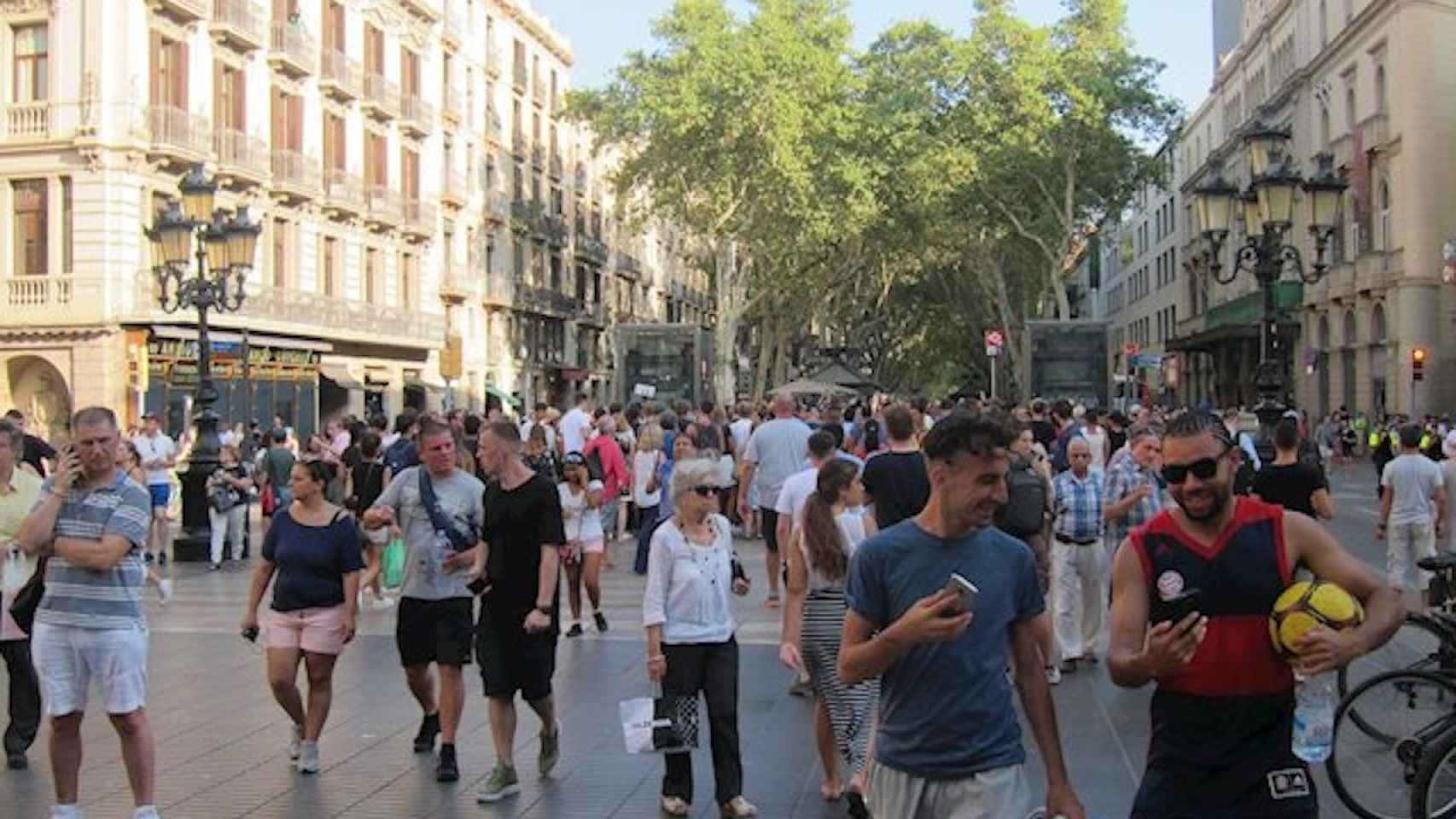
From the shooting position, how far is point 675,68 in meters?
47.8

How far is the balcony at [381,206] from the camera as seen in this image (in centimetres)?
4225

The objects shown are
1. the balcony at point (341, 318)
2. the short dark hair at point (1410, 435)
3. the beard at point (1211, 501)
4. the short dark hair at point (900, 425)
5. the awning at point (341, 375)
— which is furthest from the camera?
the awning at point (341, 375)

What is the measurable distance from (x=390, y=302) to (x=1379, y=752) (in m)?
40.0

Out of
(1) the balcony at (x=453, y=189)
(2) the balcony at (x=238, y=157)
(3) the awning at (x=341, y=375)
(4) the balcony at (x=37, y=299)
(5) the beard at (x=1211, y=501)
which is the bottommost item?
(5) the beard at (x=1211, y=501)

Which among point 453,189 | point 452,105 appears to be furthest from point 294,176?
point 452,105

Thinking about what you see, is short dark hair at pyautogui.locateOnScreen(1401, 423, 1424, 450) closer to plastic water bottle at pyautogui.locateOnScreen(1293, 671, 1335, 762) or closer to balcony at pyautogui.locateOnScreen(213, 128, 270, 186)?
plastic water bottle at pyautogui.locateOnScreen(1293, 671, 1335, 762)

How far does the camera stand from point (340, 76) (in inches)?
1574

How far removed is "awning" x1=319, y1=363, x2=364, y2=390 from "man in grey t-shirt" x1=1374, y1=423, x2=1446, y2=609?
32.1 m

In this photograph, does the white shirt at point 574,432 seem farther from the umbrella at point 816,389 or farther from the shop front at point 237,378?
the umbrella at point 816,389

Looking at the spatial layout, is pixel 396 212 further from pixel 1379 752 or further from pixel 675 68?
pixel 1379 752

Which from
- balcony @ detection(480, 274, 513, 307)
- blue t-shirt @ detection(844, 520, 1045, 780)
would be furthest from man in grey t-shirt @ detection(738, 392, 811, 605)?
balcony @ detection(480, 274, 513, 307)

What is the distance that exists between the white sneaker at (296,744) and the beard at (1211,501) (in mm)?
5225

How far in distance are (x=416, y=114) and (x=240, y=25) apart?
1085cm

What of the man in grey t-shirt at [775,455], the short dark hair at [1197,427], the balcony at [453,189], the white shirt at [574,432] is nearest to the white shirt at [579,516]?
the man in grey t-shirt at [775,455]
